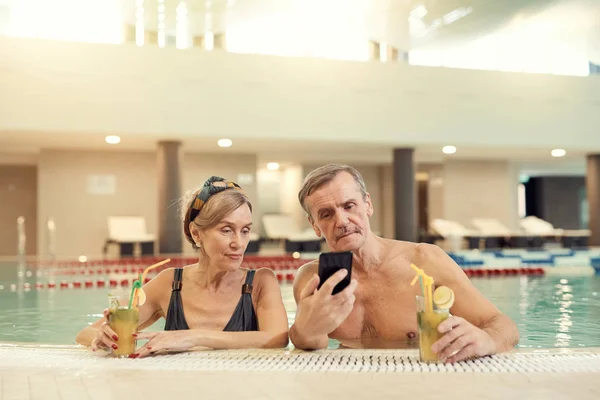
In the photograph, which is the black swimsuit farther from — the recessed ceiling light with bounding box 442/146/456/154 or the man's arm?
the recessed ceiling light with bounding box 442/146/456/154

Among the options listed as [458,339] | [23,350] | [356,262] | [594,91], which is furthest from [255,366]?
[594,91]

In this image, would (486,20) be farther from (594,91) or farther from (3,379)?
(3,379)

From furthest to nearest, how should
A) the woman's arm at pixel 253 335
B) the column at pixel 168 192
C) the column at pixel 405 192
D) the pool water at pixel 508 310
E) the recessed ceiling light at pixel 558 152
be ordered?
1. the recessed ceiling light at pixel 558 152
2. the column at pixel 405 192
3. the column at pixel 168 192
4. the pool water at pixel 508 310
5. the woman's arm at pixel 253 335

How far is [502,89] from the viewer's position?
1789 centimetres

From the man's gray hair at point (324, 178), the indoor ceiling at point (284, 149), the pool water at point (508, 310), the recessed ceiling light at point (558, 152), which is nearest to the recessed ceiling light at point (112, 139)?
the indoor ceiling at point (284, 149)

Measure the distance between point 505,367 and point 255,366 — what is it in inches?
33.4

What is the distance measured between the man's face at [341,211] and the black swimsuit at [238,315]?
1.70ft

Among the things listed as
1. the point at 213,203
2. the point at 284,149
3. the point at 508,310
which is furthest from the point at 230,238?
the point at 284,149

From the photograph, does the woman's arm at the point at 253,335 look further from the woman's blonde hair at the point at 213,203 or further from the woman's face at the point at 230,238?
the woman's blonde hair at the point at 213,203

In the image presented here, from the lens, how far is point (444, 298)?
242 centimetres

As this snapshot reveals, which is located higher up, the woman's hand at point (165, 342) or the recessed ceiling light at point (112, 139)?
the recessed ceiling light at point (112, 139)

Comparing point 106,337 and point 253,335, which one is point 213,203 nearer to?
point 253,335

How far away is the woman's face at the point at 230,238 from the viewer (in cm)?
312

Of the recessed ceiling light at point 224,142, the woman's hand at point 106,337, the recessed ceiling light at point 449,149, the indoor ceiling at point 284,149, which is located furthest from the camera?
the recessed ceiling light at point 449,149
